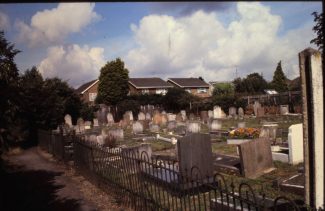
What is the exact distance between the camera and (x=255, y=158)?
10.5m

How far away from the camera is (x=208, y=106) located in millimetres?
43656

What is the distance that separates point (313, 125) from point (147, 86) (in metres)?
63.5

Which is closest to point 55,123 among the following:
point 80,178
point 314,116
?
point 80,178

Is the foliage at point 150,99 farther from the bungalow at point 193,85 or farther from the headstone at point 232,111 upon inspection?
the bungalow at point 193,85

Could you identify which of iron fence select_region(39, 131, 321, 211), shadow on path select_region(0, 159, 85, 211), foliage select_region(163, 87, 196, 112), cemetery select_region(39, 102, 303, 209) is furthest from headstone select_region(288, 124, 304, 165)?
foliage select_region(163, 87, 196, 112)

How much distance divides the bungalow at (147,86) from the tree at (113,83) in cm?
923

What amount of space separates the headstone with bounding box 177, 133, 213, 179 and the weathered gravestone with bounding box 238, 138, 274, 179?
1.38 m

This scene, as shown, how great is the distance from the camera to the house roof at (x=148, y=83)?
68.5m

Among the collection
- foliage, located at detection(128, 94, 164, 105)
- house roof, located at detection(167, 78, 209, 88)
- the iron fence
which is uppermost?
house roof, located at detection(167, 78, 209, 88)

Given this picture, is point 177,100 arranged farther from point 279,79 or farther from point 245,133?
point 245,133

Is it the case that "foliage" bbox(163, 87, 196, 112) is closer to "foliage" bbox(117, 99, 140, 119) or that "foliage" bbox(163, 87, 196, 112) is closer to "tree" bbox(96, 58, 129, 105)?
"foliage" bbox(117, 99, 140, 119)

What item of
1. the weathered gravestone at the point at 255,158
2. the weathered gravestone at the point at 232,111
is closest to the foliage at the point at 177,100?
the weathered gravestone at the point at 232,111

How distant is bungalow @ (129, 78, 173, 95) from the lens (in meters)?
67.9

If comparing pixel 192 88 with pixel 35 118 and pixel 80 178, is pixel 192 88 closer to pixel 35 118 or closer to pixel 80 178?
pixel 35 118
